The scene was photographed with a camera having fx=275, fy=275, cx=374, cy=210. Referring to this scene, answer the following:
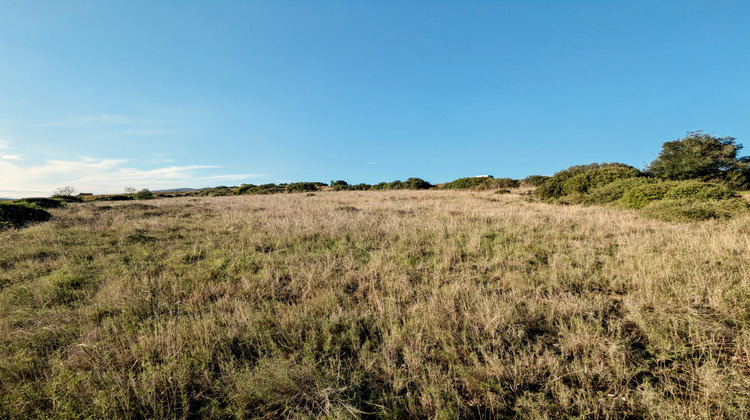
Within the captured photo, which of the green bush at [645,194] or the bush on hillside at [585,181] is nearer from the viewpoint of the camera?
the green bush at [645,194]

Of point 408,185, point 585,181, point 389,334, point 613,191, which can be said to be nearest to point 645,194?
point 613,191

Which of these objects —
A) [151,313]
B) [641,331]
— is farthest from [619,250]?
[151,313]

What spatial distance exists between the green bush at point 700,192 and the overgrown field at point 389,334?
25.4 feet

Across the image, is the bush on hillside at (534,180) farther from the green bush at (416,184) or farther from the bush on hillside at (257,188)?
the bush on hillside at (257,188)

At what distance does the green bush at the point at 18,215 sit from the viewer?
1215 cm

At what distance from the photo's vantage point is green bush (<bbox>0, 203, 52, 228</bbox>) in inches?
479

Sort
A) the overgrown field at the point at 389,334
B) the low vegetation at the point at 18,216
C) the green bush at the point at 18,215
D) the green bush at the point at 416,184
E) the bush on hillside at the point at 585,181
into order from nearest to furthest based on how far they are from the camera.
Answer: the overgrown field at the point at 389,334
the low vegetation at the point at 18,216
the green bush at the point at 18,215
the bush on hillside at the point at 585,181
the green bush at the point at 416,184

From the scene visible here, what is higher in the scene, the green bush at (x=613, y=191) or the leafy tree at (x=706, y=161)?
the leafy tree at (x=706, y=161)

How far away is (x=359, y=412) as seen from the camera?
2.30 m

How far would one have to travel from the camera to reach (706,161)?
74.8ft

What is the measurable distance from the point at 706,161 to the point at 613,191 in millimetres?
15037

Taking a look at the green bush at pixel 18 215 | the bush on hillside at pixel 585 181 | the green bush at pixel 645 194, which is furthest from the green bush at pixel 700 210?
the green bush at pixel 18 215

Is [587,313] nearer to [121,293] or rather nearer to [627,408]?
[627,408]

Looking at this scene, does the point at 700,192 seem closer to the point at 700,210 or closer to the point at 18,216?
the point at 700,210
